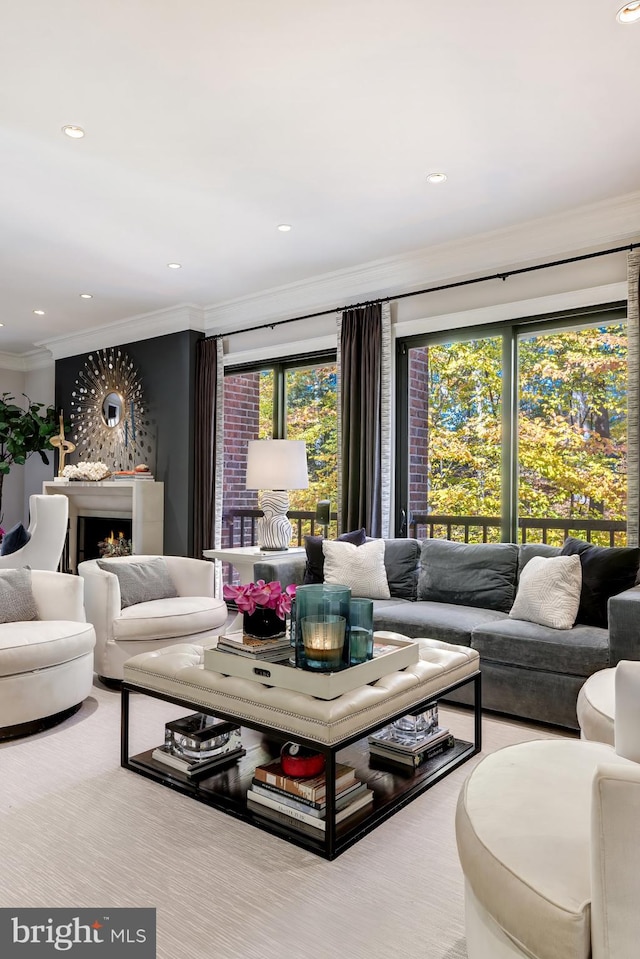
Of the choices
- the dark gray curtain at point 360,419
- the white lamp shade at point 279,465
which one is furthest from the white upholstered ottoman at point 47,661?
the dark gray curtain at point 360,419

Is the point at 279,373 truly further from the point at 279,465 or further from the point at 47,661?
the point at 47,661

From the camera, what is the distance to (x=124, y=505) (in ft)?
21.0

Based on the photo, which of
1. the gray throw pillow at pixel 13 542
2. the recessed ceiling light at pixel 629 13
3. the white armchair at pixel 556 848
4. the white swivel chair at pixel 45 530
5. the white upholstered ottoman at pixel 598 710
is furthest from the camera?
the white swivel chair at pixel 45 530

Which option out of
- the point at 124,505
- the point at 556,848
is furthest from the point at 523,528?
the point at 124,505

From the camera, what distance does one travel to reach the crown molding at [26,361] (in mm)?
7773

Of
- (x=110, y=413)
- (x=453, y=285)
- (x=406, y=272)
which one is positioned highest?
(x=406, y=272)

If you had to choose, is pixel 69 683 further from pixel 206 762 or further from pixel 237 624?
pixel 237 624

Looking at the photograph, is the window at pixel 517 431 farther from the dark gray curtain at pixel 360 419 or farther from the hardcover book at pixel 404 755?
the hardcover book at pixel 404 755

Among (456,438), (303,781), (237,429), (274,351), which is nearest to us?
(303,781)

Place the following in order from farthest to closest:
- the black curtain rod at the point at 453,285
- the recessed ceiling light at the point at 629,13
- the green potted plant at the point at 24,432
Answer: the green potted plant at the point at 24,432, the black curtain rod at the point at 453,285, the recessed ceiling light at the point at 629,13

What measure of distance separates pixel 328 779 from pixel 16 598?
2074mm

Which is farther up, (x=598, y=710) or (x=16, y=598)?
(x=16, y=598)

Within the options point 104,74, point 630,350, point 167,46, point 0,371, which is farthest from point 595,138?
point 0,371

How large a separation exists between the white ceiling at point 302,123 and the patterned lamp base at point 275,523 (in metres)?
1.73
